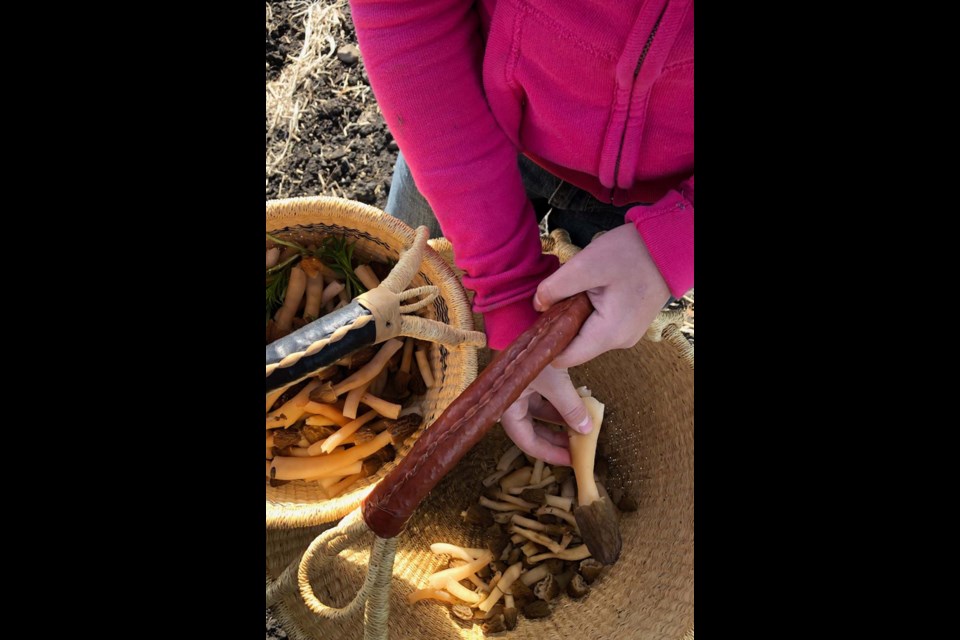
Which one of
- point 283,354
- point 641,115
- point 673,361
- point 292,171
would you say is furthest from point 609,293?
point 292,171

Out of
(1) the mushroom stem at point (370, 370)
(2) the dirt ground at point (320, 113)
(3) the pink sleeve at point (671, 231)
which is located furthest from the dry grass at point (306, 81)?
(3) the pink sleeve at point (671, 231)

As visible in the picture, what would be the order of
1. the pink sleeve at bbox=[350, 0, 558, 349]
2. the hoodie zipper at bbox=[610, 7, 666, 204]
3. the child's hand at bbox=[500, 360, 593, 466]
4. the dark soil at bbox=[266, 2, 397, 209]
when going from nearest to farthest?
the hoodie zipper at bbox=[610, 7, 666, 204], the pink sleeve at bbox=[350, 0, 558, 349], the child's hand at bbox=[500, 360, 593, 466], the dark soil at bbox=[266, 2, 397, 209]

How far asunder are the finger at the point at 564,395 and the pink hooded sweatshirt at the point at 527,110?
0.74ft

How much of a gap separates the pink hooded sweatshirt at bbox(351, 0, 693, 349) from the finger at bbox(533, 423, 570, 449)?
45 centimetres

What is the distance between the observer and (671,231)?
0.91m

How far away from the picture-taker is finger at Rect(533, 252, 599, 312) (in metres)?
0.95

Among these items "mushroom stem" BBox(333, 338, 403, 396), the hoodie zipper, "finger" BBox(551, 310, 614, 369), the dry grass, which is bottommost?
"mushroom stem" BBox(333, 338, 403, 396)

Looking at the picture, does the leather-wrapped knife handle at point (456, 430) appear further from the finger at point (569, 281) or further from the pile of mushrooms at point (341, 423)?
the pile of mushrooms at point (341, 423)

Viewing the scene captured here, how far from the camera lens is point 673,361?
142 cm

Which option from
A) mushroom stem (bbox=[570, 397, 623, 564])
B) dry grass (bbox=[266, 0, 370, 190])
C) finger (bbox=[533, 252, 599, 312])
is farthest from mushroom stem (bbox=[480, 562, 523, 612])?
dry grass (bbox=[266, 0, 370, 190])

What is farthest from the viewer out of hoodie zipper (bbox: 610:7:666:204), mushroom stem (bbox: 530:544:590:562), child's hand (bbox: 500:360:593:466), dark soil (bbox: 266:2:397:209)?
dark soil (bbox: 266:2:397:209)

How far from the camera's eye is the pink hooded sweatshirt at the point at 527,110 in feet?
2.63

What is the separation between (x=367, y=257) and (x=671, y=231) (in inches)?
29.7

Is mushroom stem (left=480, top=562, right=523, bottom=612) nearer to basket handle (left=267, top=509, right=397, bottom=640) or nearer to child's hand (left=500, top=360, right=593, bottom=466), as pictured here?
child's hand (left=500, top=360, right=593, bottom=466)
